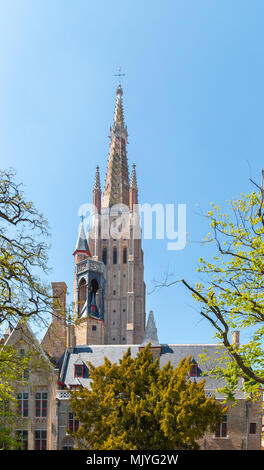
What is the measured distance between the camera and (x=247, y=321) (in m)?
15.6

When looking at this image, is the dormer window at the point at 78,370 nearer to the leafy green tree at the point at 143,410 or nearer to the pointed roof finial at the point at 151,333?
the pointed roof finial at the point at 151,333

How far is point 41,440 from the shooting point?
37.9 meters

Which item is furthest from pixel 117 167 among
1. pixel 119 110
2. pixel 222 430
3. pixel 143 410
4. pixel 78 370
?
pixel 143 410

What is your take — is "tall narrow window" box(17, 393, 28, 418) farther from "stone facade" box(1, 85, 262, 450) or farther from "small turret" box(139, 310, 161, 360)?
"small turret" box(139, 310, 161, 360)

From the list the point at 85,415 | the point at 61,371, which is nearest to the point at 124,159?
the point at 61,371

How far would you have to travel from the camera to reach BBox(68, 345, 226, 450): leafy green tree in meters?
26.1

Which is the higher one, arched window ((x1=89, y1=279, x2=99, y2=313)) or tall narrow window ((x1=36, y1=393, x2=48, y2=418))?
arched window ((x1=89, y1=279, x2=99, y2=313))

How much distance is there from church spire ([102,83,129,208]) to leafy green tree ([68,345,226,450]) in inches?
2814

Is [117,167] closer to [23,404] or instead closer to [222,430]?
[23,404]

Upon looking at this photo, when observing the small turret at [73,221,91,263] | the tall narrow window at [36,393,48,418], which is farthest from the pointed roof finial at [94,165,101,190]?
the tall narrow window at [36,393,48,418]
